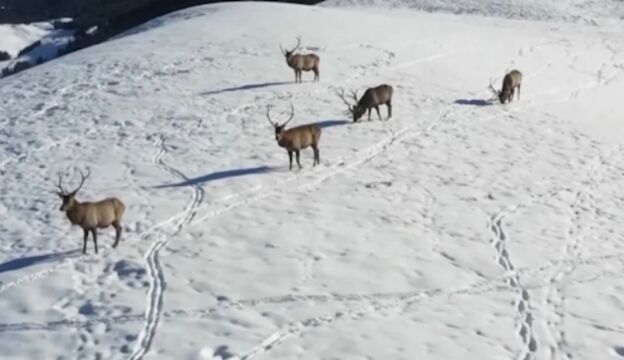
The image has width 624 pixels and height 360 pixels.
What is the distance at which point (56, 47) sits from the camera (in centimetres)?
9538

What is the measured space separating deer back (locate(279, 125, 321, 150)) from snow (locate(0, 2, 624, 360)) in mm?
783

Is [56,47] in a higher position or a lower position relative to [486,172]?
lower

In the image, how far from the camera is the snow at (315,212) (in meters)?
12.6

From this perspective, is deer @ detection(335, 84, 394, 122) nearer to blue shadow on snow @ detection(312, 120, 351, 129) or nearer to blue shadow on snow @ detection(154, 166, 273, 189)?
blue shadow on snow @ detection(312, 120, 351, 129)

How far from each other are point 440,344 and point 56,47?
9013 centimetres

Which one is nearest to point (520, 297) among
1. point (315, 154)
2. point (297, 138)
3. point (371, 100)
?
point (297, 138)

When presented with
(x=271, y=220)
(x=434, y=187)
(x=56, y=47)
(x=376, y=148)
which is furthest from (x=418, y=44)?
(x=56, y=47)

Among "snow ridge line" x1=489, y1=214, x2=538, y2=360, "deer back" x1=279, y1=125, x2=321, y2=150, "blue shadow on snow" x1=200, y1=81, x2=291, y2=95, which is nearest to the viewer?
"snow ridge line" x1=489, y1=214, x2=538, y2=360

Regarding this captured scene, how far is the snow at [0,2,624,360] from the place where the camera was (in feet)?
41.5

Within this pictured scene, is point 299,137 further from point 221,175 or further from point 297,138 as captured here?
point 221,175

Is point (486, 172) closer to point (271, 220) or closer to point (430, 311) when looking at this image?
point (271, 220)

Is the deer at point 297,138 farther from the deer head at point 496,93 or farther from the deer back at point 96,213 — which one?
the deer head at point 496,93

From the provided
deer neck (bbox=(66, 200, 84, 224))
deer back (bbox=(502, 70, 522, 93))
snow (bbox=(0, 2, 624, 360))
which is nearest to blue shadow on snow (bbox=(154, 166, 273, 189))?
snow (bbox=(0, 2, 624, 360))

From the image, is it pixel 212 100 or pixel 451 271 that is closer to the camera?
pixel 451 271
